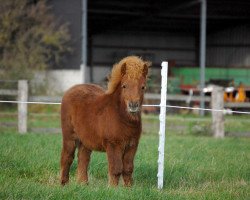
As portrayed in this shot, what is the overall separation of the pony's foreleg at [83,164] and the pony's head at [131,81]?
4.13 ft

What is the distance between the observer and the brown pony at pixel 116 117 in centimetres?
791

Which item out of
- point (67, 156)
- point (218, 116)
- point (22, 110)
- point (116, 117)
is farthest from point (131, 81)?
point (218, 116)

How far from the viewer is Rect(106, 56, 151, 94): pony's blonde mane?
26.0 ft

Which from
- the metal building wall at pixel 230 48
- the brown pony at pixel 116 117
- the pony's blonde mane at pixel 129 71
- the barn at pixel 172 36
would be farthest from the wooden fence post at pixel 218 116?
the metal building wall at pixel 230 48

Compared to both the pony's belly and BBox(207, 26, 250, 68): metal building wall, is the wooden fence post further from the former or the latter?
BBox(207, 26, 250, 68): metal building wall

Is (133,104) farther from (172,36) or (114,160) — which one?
(172,36)

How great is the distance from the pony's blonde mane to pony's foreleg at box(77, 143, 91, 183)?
1.18m

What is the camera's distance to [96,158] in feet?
35.6

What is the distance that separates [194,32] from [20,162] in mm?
36933

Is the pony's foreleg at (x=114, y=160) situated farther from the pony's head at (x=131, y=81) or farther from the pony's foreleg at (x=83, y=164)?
the pony's foreleg at (x=83, y=164)

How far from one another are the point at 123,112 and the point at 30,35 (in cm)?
1914

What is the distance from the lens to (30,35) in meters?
26.5

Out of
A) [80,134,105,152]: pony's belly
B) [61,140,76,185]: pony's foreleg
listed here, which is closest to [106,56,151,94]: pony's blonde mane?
[80,134,105,152]: pony's belly

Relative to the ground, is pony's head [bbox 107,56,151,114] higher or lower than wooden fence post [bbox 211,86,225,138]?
higher
